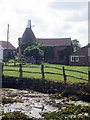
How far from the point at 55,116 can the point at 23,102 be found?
3184mm

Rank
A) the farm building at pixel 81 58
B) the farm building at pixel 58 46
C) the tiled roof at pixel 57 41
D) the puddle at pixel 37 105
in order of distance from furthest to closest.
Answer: the tiled roof at pixel 57 41, the farm building at pixel 58 46, the farm building at pixel 81 58, the puddle at pixel 37 105

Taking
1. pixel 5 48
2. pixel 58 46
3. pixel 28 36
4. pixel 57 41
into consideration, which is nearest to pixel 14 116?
pixel 5 48

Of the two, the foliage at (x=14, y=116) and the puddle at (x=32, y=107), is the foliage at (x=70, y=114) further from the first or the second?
the foliage at (x=14, y=116)

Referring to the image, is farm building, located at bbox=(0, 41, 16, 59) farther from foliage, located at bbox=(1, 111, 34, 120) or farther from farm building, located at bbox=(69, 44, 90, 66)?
foliage, located at bbox=(1, 111, 34, 120)

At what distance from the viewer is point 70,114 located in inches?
342

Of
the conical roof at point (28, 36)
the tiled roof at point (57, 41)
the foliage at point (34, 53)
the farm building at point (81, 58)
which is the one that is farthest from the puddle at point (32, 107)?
the tiled roof at point (57, 41)

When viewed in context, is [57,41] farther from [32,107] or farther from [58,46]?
[32,107]

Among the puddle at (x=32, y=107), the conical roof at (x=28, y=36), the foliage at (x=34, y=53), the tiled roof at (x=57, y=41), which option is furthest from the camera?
the tiled roof at (x=57, y=41)

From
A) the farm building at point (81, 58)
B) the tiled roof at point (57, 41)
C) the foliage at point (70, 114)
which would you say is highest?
the tiled roof at point (57, 41)

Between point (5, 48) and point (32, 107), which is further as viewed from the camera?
point (5, 48)

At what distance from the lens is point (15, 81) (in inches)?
647

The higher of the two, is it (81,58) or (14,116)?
(81,58)

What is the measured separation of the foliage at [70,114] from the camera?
8.18 m

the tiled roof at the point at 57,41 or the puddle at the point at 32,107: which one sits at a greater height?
the tiled roof at the point at 57,41
